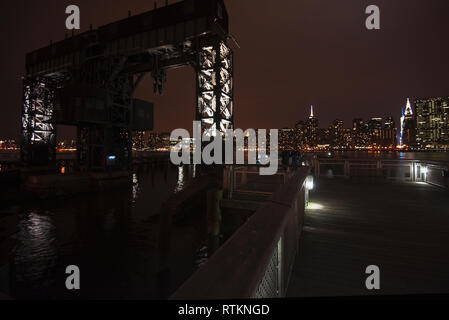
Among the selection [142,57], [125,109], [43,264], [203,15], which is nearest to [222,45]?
[203,15]

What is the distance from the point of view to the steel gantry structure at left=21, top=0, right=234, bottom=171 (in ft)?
66.2

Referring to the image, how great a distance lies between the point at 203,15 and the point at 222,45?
389 centimetres

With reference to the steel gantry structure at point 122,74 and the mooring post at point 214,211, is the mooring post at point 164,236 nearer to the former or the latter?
the mooring post at point 214,211

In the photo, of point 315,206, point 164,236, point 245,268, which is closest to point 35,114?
point 164,236

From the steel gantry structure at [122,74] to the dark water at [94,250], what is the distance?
887 cm

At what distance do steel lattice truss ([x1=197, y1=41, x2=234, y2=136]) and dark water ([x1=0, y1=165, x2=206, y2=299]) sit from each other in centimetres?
760

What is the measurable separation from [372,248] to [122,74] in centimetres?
3260

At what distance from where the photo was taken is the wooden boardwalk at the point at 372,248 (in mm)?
3619

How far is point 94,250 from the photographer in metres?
12.7

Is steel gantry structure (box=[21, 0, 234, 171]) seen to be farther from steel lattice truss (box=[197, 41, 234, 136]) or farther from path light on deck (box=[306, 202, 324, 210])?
path light on deck (box=[306, 202, 324, 210])

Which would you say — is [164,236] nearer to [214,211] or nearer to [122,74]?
[214,211]

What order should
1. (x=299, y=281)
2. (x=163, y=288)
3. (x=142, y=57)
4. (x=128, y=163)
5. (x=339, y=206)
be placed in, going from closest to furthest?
(x=299, y=281)
(x=339, y=206)
(x=163, y=288)
(x=142, y=57)
(x=128, y=163)

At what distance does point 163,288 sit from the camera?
9.58 m
